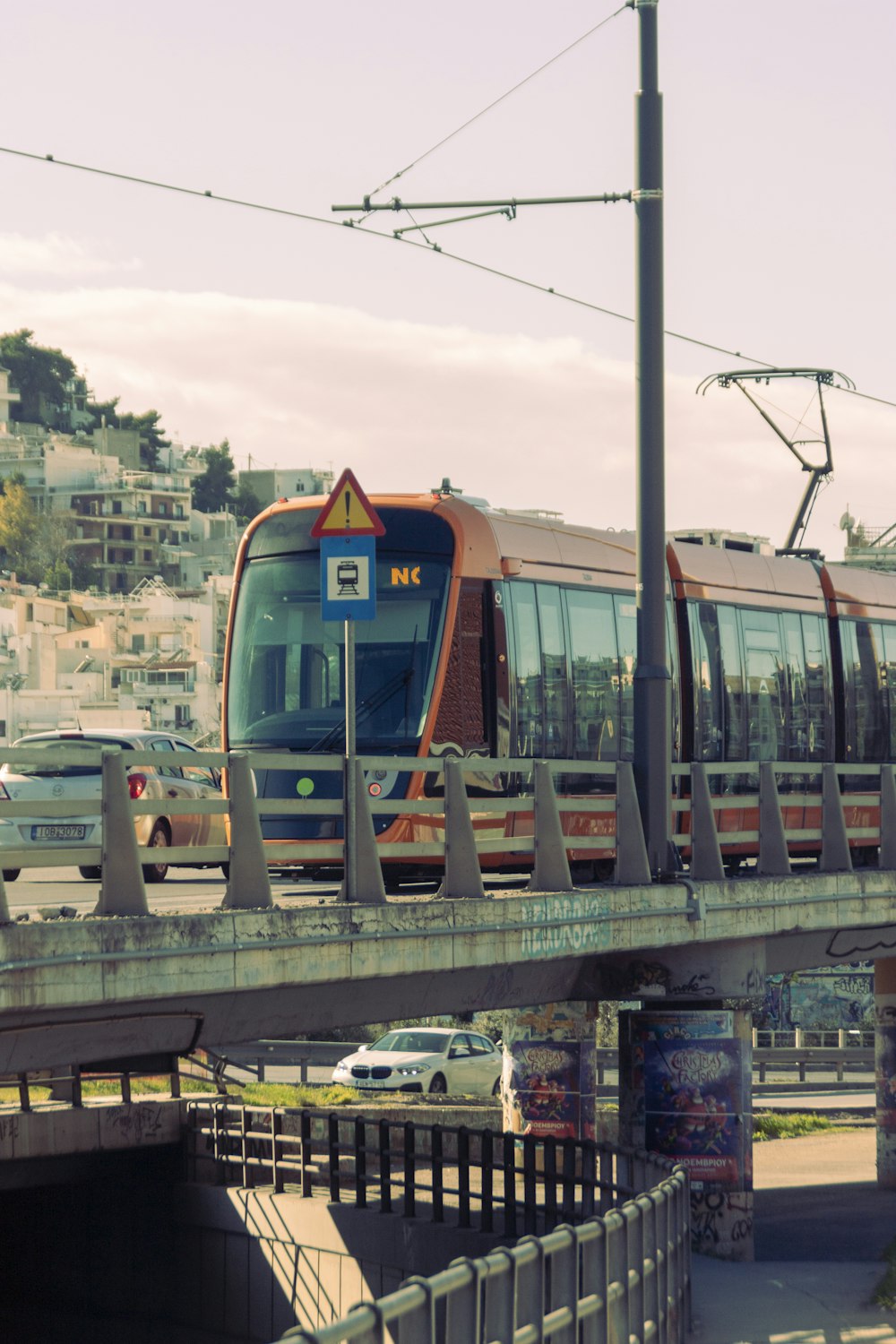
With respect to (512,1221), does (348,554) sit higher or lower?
higher

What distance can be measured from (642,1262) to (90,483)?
6358 inches

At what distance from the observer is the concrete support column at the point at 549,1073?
21.7 m

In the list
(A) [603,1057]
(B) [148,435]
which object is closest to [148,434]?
(B) [148,435]

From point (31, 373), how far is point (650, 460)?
187047 millimetres

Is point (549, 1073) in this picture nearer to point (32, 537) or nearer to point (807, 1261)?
point (807, 1261)

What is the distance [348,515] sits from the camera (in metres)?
11.8

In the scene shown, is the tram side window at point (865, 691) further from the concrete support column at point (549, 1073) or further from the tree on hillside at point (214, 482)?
the tree on hillside at point (214, 482)

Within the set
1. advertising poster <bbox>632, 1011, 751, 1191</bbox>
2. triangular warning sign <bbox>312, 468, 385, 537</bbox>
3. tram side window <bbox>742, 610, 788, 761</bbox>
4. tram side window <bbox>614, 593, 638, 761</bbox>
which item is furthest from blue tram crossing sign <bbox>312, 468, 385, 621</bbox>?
tram side window <bbox>742, 610, 788, 761</bbox>

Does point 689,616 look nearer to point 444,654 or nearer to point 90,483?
point 444,654

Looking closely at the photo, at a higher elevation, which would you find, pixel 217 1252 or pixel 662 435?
pixel 662 435

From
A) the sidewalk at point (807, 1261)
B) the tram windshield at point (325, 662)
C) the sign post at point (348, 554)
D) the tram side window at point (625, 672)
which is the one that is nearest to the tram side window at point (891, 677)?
the sidewalk at point (807, 1261)

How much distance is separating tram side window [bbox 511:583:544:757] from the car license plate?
409 centimetres

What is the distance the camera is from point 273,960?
11836mm

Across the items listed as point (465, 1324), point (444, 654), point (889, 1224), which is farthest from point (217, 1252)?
point (465, 1324)
